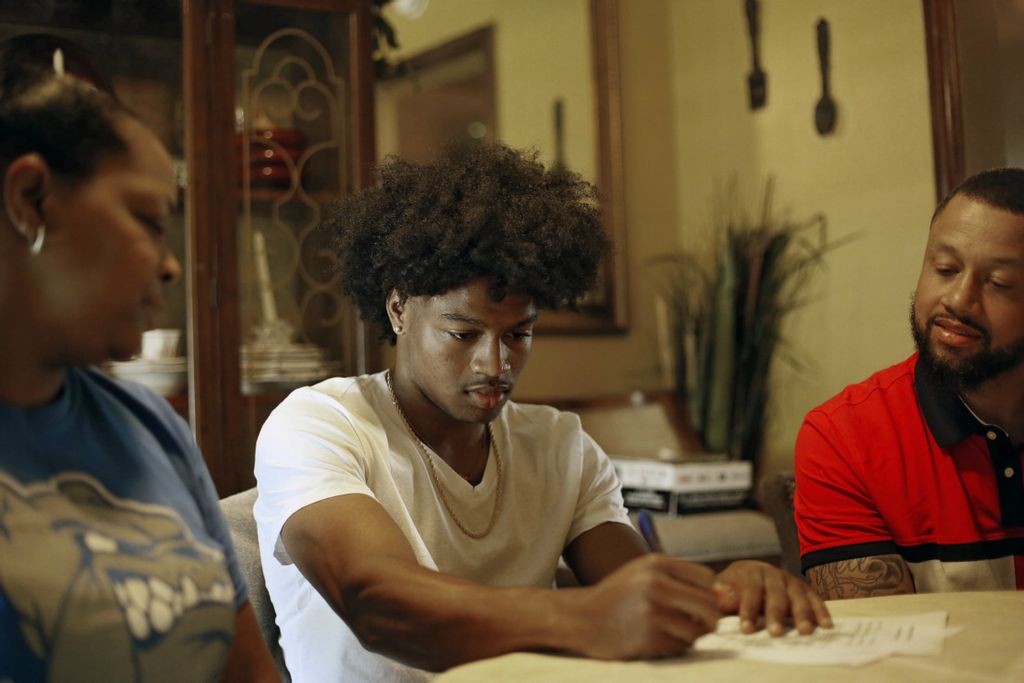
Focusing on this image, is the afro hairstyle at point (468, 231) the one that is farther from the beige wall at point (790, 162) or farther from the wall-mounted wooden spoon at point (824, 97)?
the wall-mounted wooden spoon at point (824, 97)

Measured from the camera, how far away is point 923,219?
3.39 metres

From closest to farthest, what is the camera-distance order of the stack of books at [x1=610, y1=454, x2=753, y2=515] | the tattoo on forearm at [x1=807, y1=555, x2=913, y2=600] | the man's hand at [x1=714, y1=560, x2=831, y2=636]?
1. the man's hand at [x1=714, y1=560, x2=831, y2=636]
2. the tattoo on forearm at [x1=807, y1=555, x2=913, y2=600]
3. the stack of books at [x1=610, y1=454, x2=753, y2=515]

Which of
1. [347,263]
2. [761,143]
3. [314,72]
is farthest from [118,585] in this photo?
[761,143]

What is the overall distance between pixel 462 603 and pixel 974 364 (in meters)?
1.06

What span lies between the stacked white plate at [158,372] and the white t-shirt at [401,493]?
1340mm

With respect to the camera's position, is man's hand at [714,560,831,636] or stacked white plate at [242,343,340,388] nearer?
man's hand at [714,560,831,636]

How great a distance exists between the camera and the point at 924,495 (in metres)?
1.71

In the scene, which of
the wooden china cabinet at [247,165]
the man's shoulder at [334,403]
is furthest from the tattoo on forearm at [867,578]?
the wooden china cabinet at [247,165]

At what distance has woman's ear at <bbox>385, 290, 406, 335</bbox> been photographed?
5.77 ft

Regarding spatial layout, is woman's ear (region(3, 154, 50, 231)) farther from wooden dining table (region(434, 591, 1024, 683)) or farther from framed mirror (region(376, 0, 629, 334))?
framed mirror (region(376, 0, 629, 334))

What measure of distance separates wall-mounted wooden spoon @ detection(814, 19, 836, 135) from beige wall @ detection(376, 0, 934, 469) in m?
0.03

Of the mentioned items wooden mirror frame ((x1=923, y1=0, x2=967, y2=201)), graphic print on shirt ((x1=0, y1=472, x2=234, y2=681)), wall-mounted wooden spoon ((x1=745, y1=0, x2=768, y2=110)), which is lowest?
graphic print on shirt ((x1=0, y1=472, x2=234, y2=681))

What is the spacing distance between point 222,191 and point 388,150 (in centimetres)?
81

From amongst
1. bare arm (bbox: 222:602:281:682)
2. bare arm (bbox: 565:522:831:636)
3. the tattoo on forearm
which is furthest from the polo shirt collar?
bare arm (bbox: 222:602:281:682)
